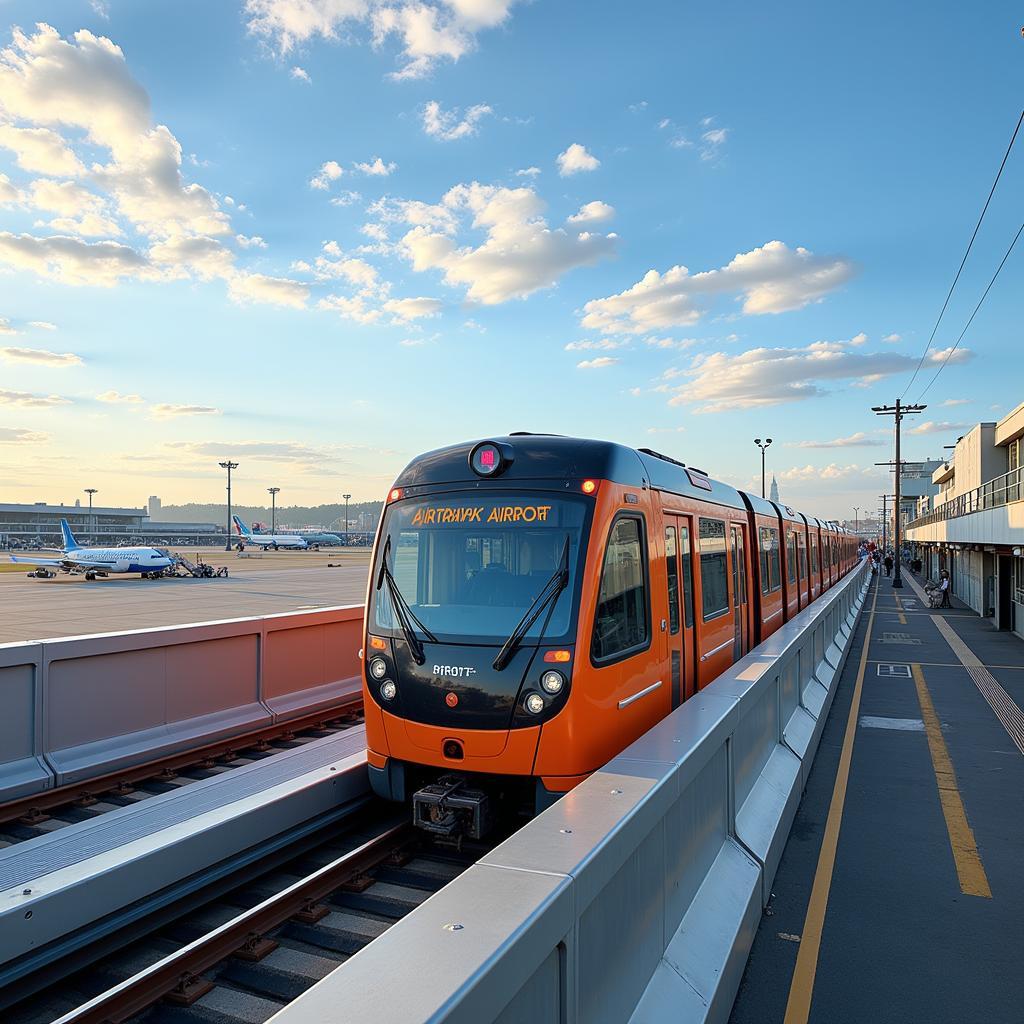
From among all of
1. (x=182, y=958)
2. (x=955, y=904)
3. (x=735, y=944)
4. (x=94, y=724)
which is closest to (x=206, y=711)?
(x=94, y=724)

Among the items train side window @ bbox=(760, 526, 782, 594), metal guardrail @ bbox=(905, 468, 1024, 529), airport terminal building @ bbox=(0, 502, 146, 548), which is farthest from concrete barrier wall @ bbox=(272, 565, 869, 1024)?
airport terminal building @ bbox=(0, 502, 146, 548)

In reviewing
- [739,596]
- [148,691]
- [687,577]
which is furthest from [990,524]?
[148,691]

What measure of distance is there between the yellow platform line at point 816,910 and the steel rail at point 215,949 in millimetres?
2781

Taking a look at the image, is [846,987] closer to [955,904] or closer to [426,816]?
[955,904]

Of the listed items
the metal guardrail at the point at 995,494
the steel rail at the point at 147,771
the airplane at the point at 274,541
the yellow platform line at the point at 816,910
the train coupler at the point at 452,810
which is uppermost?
the metal guardrail at the point at 995,494

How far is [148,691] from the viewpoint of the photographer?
28.2ft

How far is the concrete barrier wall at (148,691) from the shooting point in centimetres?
737

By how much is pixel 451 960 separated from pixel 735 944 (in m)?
2.76

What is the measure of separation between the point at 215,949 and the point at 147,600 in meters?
34.6

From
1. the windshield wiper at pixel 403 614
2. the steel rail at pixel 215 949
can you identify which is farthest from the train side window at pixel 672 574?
the steel rail at pixel 215 949

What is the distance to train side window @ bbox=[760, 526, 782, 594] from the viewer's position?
13.5m

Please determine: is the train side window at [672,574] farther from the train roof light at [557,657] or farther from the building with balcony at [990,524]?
the building with balcony at [990,524]

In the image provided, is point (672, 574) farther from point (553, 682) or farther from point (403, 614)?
point (403, 614)

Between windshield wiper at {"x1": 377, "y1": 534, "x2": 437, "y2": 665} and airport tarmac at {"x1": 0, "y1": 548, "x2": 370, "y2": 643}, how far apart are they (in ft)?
35.2
